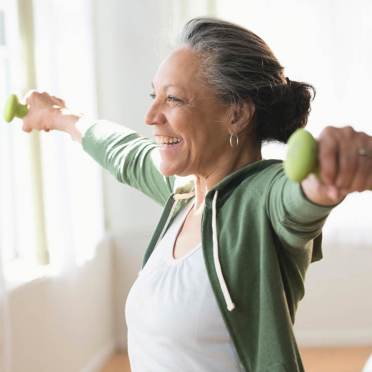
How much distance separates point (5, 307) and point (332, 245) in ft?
7.25

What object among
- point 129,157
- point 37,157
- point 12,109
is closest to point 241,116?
point 129,157

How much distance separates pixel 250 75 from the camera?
127 cm

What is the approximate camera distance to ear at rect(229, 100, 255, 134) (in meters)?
1.32

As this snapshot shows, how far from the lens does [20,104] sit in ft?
5.88

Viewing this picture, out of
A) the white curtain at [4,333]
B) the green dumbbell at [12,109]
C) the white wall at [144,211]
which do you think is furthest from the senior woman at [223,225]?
the white wall at [144,211]

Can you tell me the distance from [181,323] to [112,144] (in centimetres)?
70

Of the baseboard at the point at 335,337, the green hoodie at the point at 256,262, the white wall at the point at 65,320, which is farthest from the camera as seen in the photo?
the baseboard at the point at 335,337

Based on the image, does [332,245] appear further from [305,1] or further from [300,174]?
[300,174]

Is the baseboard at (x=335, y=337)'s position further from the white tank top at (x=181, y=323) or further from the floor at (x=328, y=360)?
the white tank top at (x=181, y=323)

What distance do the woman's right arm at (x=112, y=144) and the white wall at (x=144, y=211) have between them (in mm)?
2057

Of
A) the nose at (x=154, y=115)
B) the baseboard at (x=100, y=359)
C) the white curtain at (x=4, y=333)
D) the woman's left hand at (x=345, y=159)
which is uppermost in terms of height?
the woman's left hand at (x=345, y=159)

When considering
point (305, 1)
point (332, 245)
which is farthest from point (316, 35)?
point (332, 245)

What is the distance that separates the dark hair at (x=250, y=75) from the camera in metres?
1.27

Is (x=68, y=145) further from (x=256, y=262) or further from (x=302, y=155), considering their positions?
(x=302, y=155)
